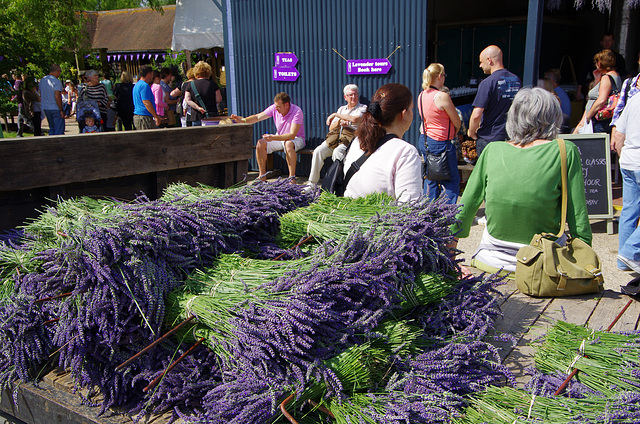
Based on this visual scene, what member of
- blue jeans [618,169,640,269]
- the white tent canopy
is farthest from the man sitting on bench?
the white tent canopy

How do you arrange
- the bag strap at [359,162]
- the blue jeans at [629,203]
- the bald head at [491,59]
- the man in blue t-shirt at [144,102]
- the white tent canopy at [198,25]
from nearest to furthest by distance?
the bag strap at [359,162]
the blue jeans at [629,203]
the bald head at [491,59]
the man in blue t-shirt at [144,102]
the white tent canopy at [198,25]

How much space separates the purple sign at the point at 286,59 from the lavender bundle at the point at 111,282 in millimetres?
7176

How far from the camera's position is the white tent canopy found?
468 inches

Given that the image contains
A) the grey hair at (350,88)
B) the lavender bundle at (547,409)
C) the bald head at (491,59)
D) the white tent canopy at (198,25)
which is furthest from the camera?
the white tent canopy at (198,25)

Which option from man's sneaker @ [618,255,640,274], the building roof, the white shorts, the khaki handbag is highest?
the building roof

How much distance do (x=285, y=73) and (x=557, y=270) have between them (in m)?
7.18

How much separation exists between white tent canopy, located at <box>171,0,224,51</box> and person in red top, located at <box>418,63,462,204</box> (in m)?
7.23

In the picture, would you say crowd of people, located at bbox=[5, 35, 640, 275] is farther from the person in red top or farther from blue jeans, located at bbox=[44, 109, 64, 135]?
blue jeans, located at bbox=[44, 109, 64, 135]

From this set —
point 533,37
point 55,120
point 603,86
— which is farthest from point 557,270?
point 55,120

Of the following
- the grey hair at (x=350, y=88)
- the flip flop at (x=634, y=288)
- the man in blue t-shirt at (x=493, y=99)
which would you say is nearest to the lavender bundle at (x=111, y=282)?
the flip flop at (x=634, y=288)

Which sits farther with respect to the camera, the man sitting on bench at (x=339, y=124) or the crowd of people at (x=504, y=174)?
the man sitting on bench at (x=339, y=124)

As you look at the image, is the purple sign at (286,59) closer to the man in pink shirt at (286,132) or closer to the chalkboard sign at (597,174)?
the man in pink shirt at (286,132)

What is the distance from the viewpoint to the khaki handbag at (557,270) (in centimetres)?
264

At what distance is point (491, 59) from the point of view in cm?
577
